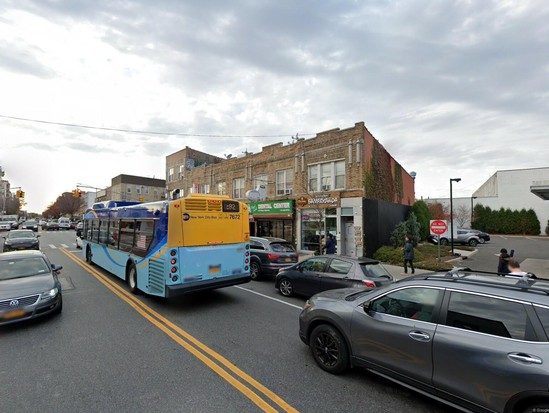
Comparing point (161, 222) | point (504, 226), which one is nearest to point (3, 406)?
point (161, 222)

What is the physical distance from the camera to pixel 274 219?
2069 cm

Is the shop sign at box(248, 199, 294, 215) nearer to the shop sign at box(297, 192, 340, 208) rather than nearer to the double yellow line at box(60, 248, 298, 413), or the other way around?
the shop sign at box(297, 192, 340, 208)

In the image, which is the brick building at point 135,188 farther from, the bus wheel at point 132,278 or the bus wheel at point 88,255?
the bus wheel at point 132,278

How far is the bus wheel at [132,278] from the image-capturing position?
8.00 metres

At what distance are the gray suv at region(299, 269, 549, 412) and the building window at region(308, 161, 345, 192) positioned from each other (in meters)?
13.6

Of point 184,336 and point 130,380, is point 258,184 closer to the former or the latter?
point 184,336

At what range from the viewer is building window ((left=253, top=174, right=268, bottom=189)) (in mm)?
21469

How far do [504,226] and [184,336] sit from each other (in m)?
52.9

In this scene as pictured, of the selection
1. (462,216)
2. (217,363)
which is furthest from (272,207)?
(462,216)

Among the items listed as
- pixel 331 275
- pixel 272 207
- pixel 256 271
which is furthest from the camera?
pixel 272 207

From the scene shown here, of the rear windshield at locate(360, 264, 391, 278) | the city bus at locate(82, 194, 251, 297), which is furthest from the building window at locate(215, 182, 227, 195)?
the rear windshield at locate(360, 264, 391, 278)

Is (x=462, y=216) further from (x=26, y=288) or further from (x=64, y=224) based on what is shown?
(x=64, y=224)

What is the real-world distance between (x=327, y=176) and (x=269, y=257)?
8781 mm

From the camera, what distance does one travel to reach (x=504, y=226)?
4341 cm
